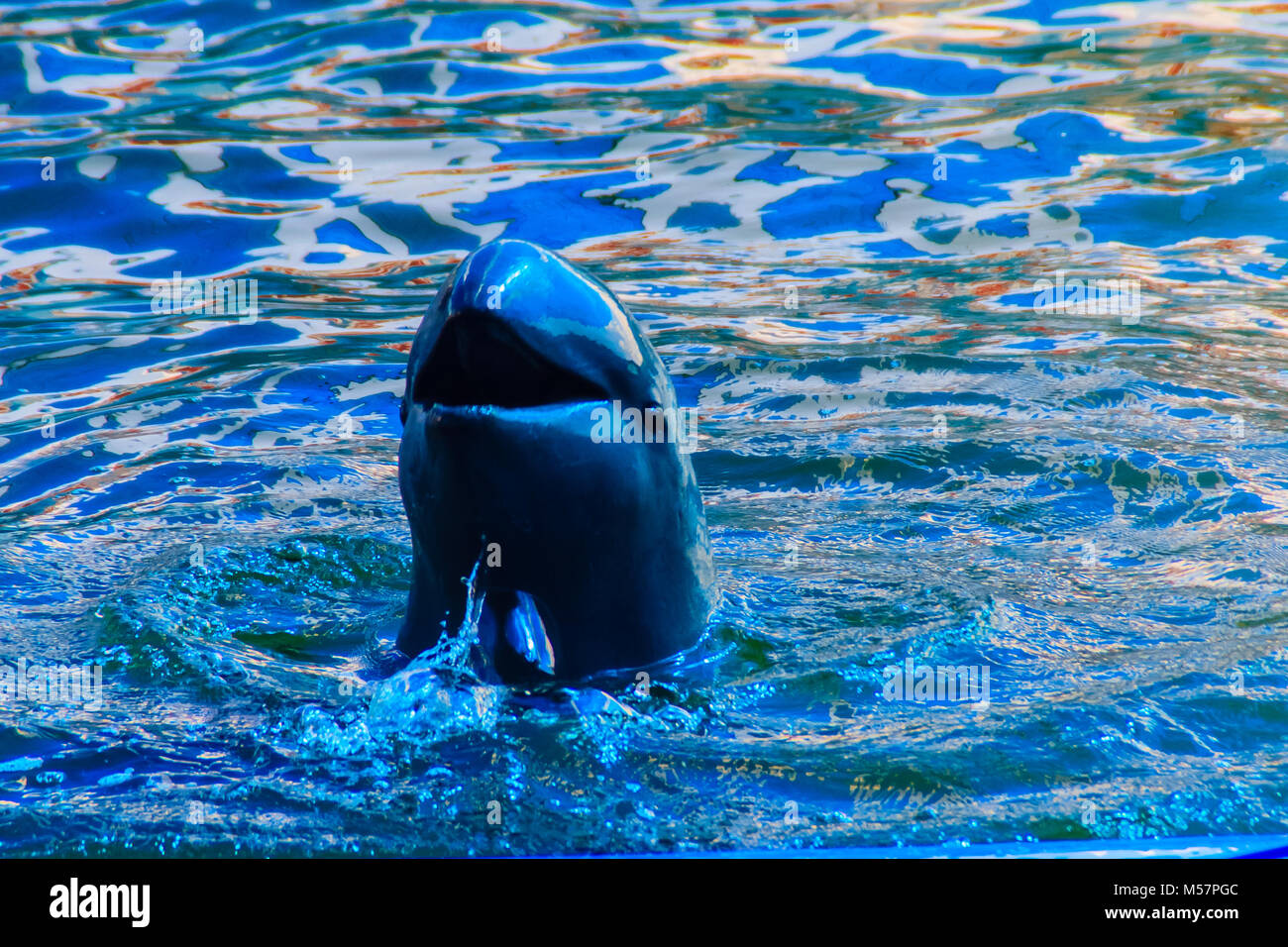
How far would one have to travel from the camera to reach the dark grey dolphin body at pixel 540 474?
2.86 m

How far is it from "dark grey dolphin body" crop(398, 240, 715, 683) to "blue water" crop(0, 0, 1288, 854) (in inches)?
6.8

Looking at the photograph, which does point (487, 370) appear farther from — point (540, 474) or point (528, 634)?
point (528, 634)

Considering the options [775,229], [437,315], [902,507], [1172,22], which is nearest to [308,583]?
[437,315]

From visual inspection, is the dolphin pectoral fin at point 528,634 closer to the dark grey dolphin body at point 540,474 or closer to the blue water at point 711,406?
the dark grey dolphin body at point 540,474

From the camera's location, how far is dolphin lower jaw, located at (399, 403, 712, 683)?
9.51 ft

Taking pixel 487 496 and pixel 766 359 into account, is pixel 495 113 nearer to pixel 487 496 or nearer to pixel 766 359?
pixel 766 359

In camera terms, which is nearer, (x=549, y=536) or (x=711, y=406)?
(x=549, y=536)

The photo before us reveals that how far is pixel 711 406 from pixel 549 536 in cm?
395

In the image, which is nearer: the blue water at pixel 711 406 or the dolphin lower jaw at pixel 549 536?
the dolphin lower jaw at pixel 549 536

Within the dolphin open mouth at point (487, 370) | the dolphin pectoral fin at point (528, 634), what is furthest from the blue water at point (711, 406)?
the dolphin open mouth at point (487, 370)

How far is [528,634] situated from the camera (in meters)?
3.08

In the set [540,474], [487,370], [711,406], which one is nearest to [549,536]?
[540,474]

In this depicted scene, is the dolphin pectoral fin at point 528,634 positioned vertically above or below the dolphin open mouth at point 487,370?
below

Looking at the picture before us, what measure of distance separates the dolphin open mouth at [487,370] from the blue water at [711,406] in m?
0.67
